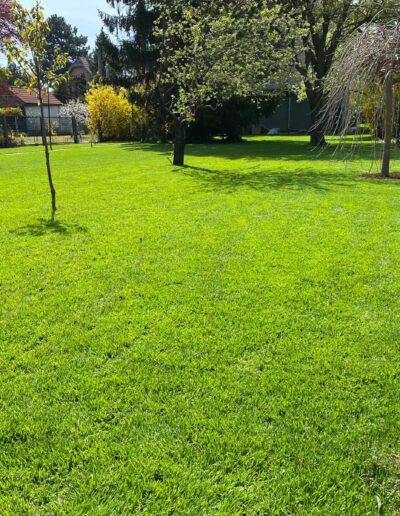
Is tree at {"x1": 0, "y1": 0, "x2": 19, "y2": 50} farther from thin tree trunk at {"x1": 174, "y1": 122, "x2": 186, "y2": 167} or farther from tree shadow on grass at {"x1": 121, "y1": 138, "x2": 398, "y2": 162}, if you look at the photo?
thin tree trunk at {"x1": 174, "y1": 122, "x2": 186, "y2": 167}

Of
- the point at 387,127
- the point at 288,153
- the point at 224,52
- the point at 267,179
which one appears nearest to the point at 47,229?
the point at 267,179

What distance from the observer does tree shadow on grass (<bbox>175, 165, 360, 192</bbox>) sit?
8.89 m

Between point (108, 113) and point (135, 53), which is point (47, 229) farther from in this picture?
point (108, 113)

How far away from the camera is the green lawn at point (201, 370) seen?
5.72 feet

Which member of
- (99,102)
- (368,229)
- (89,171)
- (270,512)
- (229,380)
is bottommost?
(270,512)

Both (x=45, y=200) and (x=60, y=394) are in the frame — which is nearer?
(x=60, y=394)

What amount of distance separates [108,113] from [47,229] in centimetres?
2571

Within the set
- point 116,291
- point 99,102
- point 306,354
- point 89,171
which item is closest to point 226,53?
point 89,171

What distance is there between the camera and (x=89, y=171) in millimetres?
12336

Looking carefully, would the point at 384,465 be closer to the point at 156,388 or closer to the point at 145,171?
the point at 156,388

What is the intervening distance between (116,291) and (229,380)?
1.67m

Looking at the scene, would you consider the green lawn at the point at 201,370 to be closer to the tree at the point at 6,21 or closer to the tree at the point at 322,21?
the tree at the point at 322,21

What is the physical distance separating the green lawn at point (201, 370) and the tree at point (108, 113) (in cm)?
2550

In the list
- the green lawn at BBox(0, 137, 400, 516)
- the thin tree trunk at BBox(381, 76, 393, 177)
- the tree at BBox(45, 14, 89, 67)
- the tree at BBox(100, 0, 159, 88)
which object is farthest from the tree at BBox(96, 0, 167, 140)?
the tree at BBox(45, 14, 89, 67)
